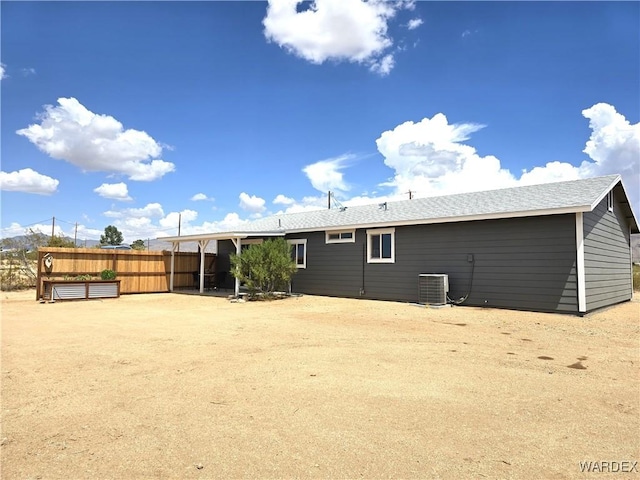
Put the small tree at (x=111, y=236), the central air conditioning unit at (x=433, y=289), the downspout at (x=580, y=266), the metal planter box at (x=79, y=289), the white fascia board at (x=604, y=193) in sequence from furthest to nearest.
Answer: the small tree at (x=111, y=236)
the metal planter box at (x=79, y=289)
the central air conditioning unit at (x=433, y=289)
the downspout at (x=580, y=266)
the white fascia board at (x=604, y=193)

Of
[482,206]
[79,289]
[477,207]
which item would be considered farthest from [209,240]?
[482,206]

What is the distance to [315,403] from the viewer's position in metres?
3.50

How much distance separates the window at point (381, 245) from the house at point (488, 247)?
0.03 metres

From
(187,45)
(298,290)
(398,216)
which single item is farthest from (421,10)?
(298,290)

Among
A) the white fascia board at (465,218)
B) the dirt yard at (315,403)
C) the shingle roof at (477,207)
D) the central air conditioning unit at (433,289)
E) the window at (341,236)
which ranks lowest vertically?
the dirt yard at (315,403)

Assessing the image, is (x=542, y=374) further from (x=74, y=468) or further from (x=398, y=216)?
(x=398, y=216)

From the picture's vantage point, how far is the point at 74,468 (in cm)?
235

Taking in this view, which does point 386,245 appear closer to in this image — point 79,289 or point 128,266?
point 128,266

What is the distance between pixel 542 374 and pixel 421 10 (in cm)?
1082

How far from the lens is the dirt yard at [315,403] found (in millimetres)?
2457

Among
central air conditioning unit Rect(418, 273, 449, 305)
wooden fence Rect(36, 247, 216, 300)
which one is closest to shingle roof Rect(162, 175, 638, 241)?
wooden fence Rect(36, 247, 216, 300)

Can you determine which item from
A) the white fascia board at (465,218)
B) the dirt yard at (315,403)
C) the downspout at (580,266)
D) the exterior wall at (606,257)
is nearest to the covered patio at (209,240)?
the white fascia board at (465,218)

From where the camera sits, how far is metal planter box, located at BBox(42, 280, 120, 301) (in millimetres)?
12898

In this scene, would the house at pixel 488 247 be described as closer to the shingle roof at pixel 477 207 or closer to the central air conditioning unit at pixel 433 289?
the shingle roof at pixel 477 207
